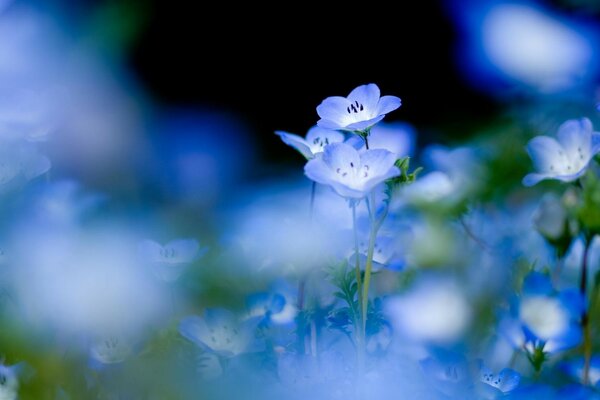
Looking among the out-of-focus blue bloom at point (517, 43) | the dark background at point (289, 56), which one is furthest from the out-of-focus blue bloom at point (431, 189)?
the dark background at point (289, 56)

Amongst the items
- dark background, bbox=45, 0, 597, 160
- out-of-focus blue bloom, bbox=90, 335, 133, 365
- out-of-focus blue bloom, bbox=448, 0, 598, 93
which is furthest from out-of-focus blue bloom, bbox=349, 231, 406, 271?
dark background, bbox=45, 0, 597, 160

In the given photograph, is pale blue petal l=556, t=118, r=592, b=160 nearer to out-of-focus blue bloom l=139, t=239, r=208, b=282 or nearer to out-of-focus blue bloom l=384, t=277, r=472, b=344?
out-of-focus blue bloom l=384, t=277, r=472, b=344

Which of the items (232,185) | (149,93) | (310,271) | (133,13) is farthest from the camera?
(149,93)

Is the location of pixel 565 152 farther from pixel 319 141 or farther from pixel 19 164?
pixel 19 164

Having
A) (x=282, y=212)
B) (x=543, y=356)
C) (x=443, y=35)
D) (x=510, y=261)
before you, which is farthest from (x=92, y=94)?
(x=543, y=356)

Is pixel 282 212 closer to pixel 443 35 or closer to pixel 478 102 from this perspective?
pixel 478 102
